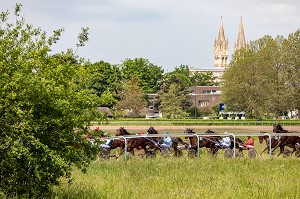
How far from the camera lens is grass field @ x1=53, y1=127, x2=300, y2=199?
15258mm

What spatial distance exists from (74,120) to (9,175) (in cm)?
175

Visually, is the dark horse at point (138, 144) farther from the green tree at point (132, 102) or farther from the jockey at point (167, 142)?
the green tree at point (132, 102)

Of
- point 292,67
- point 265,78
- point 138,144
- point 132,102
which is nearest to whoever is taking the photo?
point 138,144

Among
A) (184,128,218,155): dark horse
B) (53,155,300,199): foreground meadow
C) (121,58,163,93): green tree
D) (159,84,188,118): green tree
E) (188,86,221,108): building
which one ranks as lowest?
(53,155,300,199): foreground meadow

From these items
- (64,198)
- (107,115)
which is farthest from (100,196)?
(107,115)

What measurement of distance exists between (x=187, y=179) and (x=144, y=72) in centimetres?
11219

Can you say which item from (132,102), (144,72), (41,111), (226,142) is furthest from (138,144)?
(144,72)

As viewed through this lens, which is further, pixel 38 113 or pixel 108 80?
pixel 108 80

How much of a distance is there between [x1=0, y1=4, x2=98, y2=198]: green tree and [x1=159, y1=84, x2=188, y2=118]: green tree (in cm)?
8424

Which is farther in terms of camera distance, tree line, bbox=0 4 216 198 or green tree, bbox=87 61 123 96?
green tree, bbox=87 61 123 96

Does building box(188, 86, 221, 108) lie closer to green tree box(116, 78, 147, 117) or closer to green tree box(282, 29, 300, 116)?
green tree box(116, 78, 147, 117)

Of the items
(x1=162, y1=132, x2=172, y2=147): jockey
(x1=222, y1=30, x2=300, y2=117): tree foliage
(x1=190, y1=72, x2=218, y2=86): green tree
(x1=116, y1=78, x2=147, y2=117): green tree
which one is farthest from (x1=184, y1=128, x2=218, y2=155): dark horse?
(x1=190, y1=72, x2=218, y2=86): green tree

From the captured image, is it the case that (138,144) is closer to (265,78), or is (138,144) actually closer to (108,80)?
(265,78)

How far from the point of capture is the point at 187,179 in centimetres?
1784
